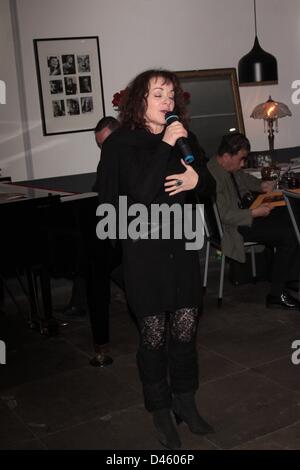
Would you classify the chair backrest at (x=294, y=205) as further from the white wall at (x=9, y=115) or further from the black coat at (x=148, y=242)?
the white wall at (x=9, y=115)

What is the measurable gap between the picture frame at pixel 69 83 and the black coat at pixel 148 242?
2.75 meters

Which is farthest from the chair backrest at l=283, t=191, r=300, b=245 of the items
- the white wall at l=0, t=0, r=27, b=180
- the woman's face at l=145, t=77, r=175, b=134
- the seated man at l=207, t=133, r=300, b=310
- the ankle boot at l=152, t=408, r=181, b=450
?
the white wall at l=0, t=0, r=27, b=180

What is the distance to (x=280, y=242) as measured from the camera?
4441 millimetres

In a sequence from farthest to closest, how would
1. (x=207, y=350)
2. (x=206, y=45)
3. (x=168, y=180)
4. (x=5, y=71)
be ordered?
(x=206, y=45), (x=5, y=71), (x=207, y=350), (x=168, y=180)

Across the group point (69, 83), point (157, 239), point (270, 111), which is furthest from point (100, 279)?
point (270, 111)

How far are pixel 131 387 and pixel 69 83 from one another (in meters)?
2.77

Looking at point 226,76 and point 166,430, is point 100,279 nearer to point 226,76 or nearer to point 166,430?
point 166,430

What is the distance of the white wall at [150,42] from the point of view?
4965mm

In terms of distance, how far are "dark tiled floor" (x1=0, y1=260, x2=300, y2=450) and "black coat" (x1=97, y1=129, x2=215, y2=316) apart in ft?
2.08

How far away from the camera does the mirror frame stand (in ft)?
18.3

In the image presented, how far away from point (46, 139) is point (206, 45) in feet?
5.62

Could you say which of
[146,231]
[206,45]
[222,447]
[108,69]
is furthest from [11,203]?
[206,45]
